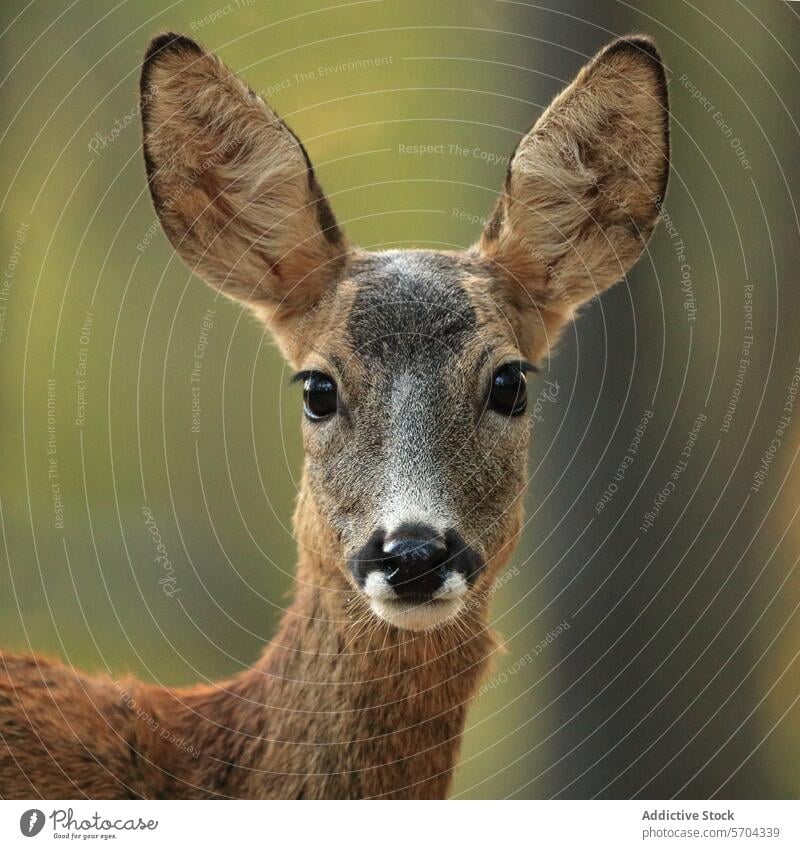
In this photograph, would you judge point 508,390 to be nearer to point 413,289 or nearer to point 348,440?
point 413,289

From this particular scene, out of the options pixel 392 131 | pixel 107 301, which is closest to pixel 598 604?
pixel 392 131

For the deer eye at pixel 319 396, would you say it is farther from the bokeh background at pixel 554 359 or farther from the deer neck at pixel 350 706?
the bokeh background at pixel 554 359

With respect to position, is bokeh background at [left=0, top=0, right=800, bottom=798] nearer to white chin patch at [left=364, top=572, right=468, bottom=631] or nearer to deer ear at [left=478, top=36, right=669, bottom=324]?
deer ear at [left=478, top=36, right=669, bottom=324]

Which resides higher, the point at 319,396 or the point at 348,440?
the point at 319,396

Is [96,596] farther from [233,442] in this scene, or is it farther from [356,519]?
[356,519]
